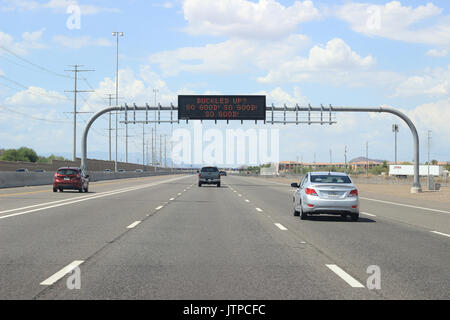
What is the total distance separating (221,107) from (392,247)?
43.5 m

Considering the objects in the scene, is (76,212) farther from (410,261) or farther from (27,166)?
(27,166)

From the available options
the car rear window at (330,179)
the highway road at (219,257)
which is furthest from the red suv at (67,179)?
the car rear window at (330,179)

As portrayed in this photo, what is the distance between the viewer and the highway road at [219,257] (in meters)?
7.25

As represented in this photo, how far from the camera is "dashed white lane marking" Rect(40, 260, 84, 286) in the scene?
7625 mm

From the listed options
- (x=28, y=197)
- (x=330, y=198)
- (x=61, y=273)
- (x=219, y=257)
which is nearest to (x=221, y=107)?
(x=28, y=197)

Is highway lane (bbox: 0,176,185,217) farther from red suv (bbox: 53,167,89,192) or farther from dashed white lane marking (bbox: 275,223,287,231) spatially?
dashed white lane marking (bbox: 275,223,287,231)

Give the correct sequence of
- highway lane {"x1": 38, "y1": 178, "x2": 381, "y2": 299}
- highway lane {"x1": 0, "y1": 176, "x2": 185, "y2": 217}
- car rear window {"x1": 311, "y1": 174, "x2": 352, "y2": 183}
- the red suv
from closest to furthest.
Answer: highway lane {"x1": 38, "y1": 178, "x2": 381, "y2": 299}
car rear window {"x1": 311, "y1": 174, "x2": 352, "y2": 183}
highway lane {"x1": 0, "y1": 176, "x2": 185, "y2": 217}
the red suv

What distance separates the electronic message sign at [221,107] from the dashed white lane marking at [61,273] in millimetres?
45618

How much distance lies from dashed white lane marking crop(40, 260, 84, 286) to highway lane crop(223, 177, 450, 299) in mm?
4103

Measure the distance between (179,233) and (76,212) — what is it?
6.82 meters

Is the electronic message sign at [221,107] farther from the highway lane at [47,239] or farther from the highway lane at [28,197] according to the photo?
the highway lane at [47,239]

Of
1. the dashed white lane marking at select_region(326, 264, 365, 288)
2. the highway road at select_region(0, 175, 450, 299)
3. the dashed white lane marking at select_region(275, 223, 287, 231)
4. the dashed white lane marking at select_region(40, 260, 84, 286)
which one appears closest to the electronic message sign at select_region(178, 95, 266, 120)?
the highway road at select_region(0, 175, 450, 299)
